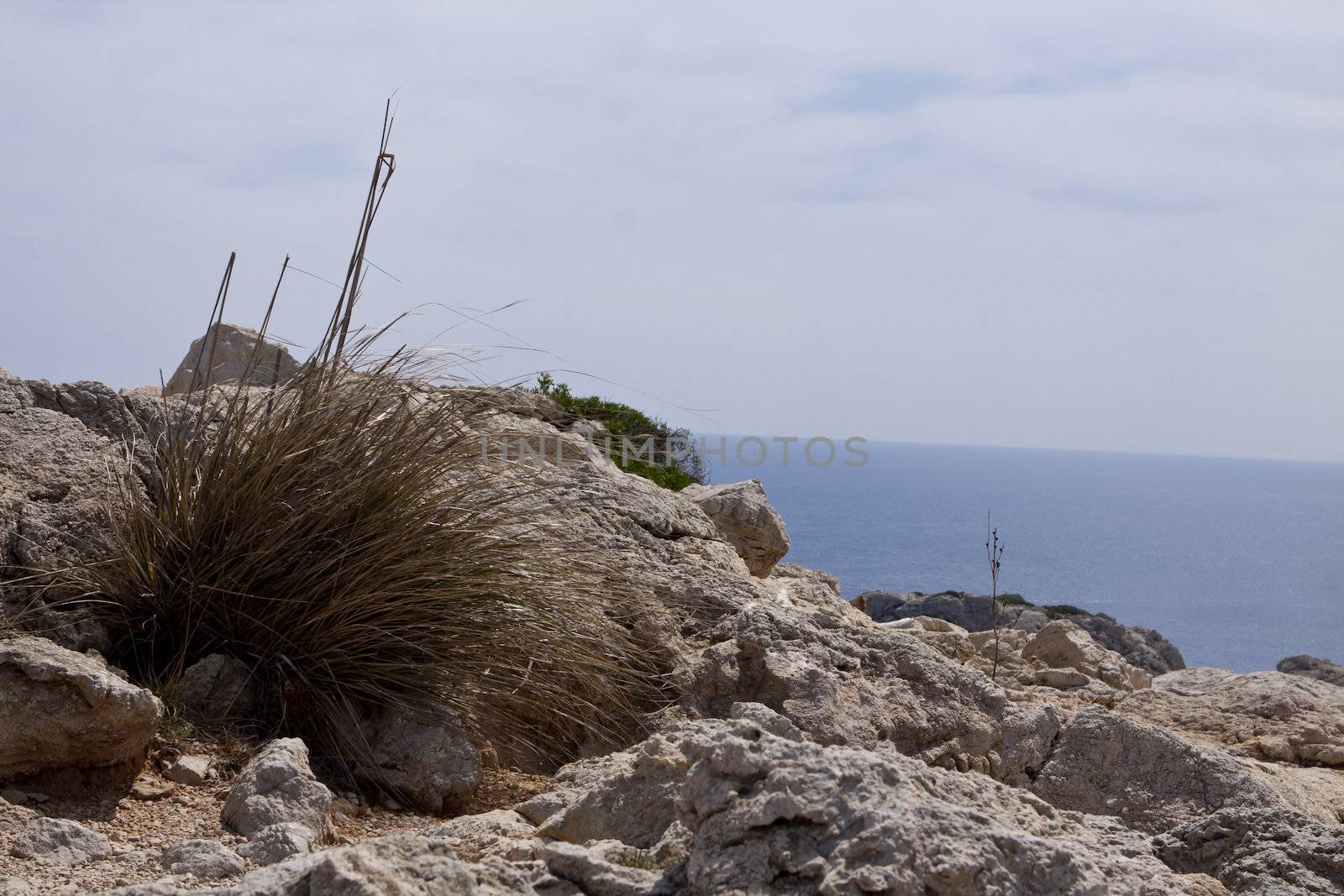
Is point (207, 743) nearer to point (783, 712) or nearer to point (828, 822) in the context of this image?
point (783, 712)

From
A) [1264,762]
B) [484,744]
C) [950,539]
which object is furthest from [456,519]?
[950,539]

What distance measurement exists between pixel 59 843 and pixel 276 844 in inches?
17.9

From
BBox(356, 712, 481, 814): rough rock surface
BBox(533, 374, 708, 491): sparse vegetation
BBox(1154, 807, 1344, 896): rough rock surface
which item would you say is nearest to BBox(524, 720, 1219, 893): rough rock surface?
BBox(1154, 807, 1344, 896): rough rock surface

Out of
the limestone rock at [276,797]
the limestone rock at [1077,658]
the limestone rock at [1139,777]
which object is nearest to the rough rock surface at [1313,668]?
the limestone rock at [1077,658]

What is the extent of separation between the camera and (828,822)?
1.72 m

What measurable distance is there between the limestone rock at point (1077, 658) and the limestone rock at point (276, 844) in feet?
14.0

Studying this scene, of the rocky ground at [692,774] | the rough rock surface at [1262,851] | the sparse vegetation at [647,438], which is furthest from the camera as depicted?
the sparse vegetation at [647,438]

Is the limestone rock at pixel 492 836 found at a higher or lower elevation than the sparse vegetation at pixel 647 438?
lower

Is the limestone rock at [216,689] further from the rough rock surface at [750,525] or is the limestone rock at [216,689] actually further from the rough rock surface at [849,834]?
the rough rock surface at [750,525]

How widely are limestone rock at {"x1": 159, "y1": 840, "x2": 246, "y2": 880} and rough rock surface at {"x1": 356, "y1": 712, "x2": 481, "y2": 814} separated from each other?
983 millimetres

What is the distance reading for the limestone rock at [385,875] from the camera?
5.15 feet

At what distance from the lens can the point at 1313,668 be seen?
9.97 m

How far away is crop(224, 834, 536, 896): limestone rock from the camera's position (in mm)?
1570

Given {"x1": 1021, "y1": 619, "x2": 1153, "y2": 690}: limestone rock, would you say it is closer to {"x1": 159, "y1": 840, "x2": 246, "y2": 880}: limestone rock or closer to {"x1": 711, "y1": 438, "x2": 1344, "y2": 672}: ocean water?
{"x1": 711, "y1": 438, "x2": 1344, "y2": 672}: ocean water
